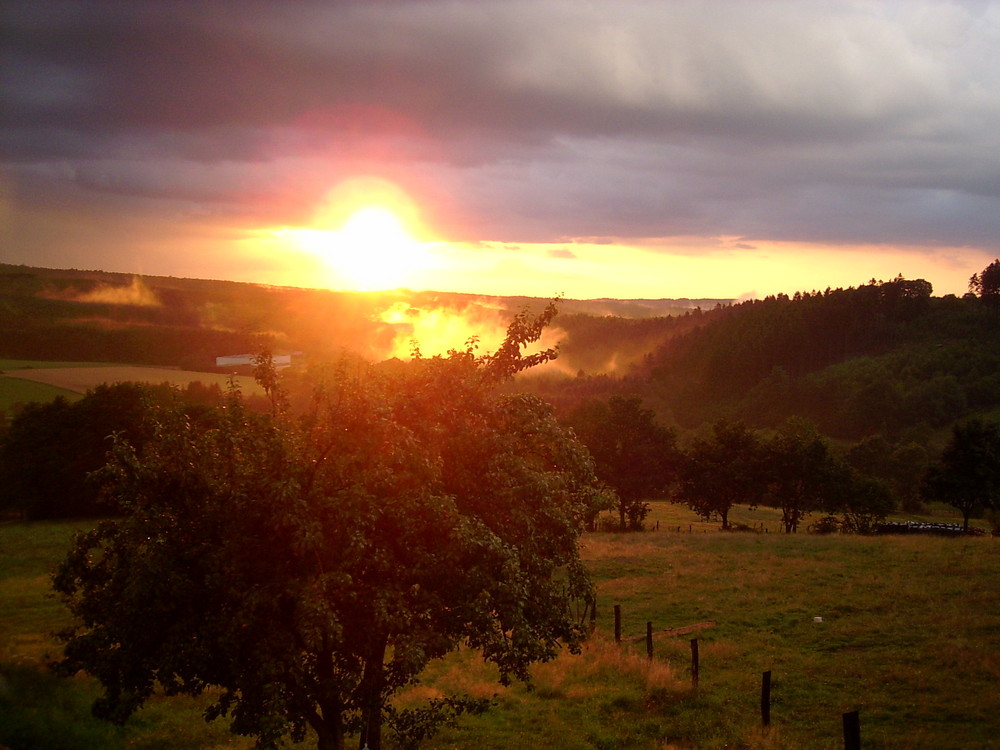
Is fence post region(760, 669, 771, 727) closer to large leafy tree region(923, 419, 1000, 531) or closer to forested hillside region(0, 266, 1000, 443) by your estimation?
forested hillside region(0, 266, 1000, 443)

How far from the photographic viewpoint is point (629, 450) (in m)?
75.4

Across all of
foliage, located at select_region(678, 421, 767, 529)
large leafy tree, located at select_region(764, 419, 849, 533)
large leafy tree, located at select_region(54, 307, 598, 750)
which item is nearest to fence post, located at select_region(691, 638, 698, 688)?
large leafy tree, located at select_region(54, 307, 598, 750)

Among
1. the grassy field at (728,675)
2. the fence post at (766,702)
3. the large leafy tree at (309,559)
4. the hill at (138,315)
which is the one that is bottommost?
the grassy field at (728,675)

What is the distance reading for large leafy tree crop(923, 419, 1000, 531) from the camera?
6525cm

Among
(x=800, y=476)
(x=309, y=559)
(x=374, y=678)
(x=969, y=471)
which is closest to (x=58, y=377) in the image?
(x=800, y=476)

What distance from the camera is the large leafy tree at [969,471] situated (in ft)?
214

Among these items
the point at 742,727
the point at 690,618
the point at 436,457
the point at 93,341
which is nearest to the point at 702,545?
the point at 690,618

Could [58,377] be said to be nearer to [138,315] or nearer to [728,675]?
[138,315]

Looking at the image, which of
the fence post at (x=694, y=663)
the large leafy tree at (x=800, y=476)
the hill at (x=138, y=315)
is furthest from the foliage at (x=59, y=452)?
the large leafy tree at (x=800, y=476)

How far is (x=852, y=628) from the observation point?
27188mm

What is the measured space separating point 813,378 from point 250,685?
190 m

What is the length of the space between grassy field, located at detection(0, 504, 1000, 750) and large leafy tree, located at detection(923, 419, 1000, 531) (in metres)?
30.1

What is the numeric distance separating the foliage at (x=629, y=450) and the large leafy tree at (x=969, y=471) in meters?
24.7

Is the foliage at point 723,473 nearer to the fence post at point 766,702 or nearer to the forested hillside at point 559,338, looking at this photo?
the forested hillside at point 559,338
